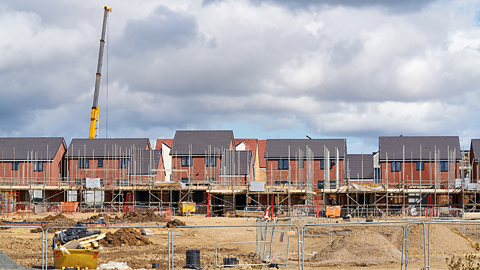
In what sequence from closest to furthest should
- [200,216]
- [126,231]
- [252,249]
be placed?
[252,249], [126,231], [200,216]

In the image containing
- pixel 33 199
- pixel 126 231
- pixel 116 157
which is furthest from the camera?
pixel 116 157

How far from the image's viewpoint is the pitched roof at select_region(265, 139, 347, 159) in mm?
62250

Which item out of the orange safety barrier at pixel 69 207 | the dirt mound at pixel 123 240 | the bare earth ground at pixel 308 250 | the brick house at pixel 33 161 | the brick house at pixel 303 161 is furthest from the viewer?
the brick house at pixel 33 161

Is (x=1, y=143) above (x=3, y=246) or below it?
above

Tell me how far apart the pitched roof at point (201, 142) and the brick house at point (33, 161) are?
1450 cm

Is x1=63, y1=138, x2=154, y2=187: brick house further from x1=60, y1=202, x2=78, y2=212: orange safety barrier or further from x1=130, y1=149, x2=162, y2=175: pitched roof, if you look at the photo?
x1=60, y1=202, x2=78, y2=212: orange safety barrier

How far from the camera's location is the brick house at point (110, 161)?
6347cm

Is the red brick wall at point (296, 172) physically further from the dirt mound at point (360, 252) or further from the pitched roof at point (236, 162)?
the dirt mound at point (360, 252)

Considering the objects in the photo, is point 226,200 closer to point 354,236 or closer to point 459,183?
point 459,183

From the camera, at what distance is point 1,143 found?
67812mm

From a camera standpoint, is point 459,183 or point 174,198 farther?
point 174,198

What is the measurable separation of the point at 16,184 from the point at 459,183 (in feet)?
160

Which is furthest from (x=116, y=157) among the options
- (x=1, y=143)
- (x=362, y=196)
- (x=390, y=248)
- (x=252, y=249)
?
(x=390, y=248)

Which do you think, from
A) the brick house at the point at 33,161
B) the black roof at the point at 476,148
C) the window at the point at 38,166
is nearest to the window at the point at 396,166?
the black roof at the point at 476,148
